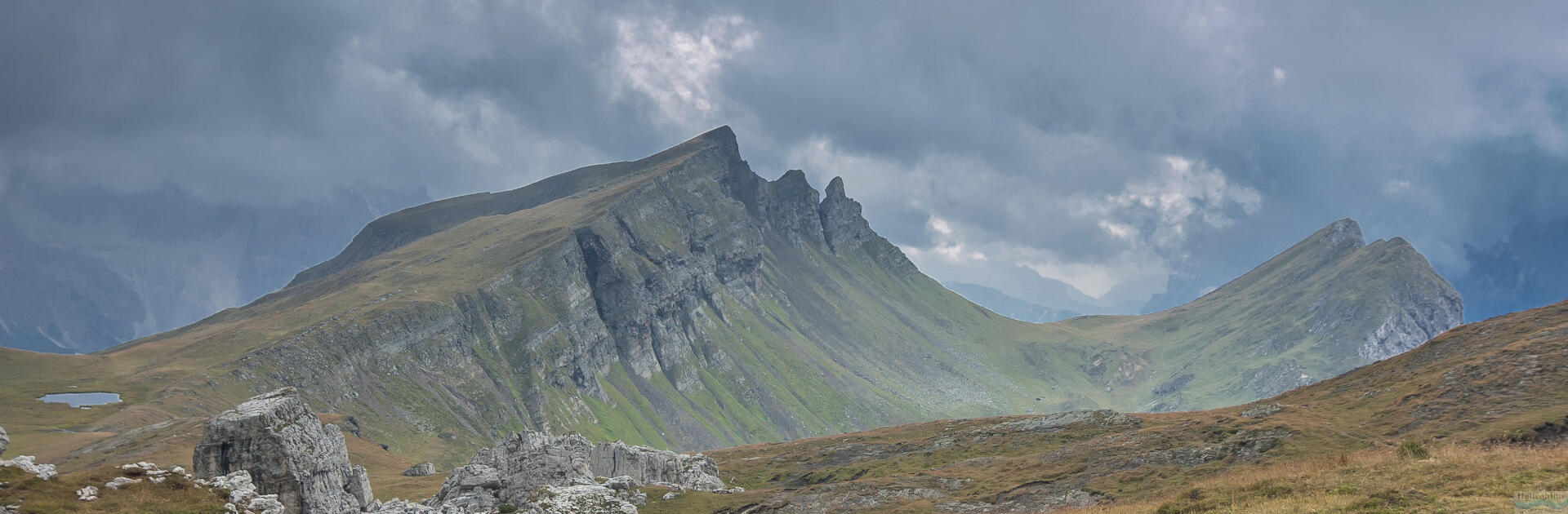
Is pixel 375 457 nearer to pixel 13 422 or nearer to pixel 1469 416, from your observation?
pixel 13 422

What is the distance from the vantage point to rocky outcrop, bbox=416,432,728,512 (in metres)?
77.4

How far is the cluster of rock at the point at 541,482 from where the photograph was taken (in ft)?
245

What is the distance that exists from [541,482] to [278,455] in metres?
23.1

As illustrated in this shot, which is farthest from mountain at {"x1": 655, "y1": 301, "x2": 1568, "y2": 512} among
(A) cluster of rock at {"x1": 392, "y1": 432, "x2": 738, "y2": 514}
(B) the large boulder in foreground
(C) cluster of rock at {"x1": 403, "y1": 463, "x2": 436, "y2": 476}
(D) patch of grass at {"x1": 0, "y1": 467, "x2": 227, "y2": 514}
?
(C) cluster of rock at {"x1": 403, "y1": 463, "x2": 436, "y2": 476}

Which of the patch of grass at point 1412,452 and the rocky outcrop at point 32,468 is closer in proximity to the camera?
the patch of grass at point 1412,452

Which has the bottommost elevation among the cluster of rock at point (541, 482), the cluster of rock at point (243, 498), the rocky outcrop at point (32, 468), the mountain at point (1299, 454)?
the mountain at point (1299, 454)

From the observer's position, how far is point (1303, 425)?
69.6m

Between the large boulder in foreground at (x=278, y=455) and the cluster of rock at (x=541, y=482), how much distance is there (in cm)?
752

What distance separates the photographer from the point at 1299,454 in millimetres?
63000

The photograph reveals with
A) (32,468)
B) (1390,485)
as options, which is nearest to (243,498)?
(32,468)

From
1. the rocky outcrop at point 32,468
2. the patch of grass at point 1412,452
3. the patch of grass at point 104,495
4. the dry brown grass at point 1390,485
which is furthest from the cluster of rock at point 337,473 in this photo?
the patch of grass at point 1412,452

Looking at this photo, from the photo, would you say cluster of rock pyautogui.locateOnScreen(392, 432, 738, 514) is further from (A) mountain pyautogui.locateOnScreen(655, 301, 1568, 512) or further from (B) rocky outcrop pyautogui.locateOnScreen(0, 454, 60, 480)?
(B) rocky outcrop pyautogui.locateOnScreen(0, 454, 60, 480)

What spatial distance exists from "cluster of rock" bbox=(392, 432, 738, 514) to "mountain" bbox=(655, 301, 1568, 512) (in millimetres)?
6256

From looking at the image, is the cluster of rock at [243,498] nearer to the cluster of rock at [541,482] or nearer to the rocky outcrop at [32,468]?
the rocky outcrop at [32,468]
